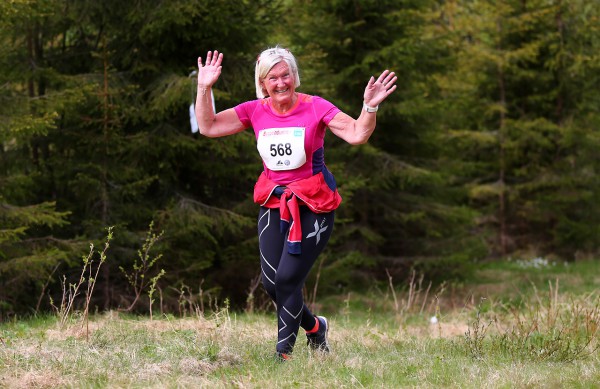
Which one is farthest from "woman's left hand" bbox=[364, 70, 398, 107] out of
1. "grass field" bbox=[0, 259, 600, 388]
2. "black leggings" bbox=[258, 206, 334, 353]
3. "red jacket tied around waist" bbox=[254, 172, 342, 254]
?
"grass field" bbox=[0, 259, 600, 388]

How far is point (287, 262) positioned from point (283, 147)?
74 centimetres

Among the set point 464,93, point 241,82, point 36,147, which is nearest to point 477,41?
point 464,93

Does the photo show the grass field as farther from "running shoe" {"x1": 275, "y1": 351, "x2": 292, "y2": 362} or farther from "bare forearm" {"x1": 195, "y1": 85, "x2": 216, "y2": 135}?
"bare forearm" {"x1": 195, "y1": 85, "x2": 216, "y2": 135}

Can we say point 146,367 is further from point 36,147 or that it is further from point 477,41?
point 477,41

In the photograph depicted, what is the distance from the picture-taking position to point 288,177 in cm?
508

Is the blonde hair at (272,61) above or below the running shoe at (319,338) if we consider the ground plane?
above

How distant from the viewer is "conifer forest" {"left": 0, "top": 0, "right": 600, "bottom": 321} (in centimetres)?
998

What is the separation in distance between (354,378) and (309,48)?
28.2 ft

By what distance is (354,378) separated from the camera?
4305 millimetres

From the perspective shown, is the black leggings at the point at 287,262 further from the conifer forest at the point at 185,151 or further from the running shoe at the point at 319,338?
the conifer forest at the point at 185,151

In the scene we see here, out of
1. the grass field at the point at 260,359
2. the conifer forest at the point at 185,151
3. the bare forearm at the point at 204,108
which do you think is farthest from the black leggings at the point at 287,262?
the conifer forest at the point at 185,151

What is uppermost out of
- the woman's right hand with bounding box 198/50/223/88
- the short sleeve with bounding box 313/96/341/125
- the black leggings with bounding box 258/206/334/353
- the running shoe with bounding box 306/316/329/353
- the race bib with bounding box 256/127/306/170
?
the woman's right hand with bounding box 198/50/223/88

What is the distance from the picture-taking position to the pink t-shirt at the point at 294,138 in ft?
16.3

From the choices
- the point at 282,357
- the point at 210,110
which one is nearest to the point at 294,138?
the point at 210,110
